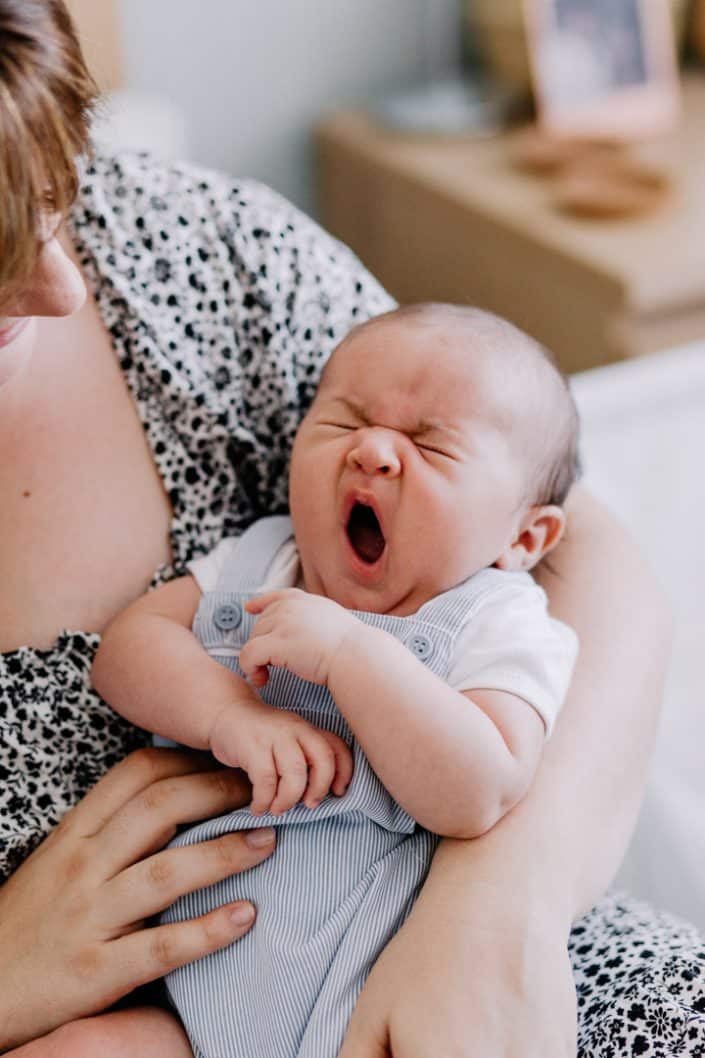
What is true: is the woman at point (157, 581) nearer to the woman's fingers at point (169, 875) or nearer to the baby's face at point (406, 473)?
the woman's fingers at point (169, 875)

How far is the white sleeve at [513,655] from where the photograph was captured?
89cm

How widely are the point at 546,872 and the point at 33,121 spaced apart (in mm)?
614

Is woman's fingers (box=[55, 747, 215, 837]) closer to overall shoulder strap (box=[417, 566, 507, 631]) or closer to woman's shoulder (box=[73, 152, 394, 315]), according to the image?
overall shoulder strap (box=[417, 566, 507, 631])

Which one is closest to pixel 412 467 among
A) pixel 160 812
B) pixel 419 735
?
pixel 419 735

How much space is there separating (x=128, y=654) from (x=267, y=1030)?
30 cm

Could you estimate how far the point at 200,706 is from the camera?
0.90m

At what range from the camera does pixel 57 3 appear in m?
0.73

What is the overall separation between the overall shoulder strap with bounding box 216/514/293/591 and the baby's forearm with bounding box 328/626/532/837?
18 cm

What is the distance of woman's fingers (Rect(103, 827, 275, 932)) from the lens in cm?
87

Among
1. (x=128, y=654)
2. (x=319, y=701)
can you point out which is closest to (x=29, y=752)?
(x=128, y=654)

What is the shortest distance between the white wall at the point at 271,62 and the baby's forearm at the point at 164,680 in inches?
67.1

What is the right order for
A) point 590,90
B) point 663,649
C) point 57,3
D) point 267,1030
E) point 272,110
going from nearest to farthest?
point 57,3
point 267,1030
point 663,649
point 590,90
point 272,110

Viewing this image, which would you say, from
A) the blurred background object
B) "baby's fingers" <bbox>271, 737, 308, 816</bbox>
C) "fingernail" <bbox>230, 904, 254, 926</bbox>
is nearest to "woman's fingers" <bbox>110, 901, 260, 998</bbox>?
"fingernail" <bbox>230, 904, 254, 926</bbox>

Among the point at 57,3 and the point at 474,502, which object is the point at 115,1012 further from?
the point at 57,3
